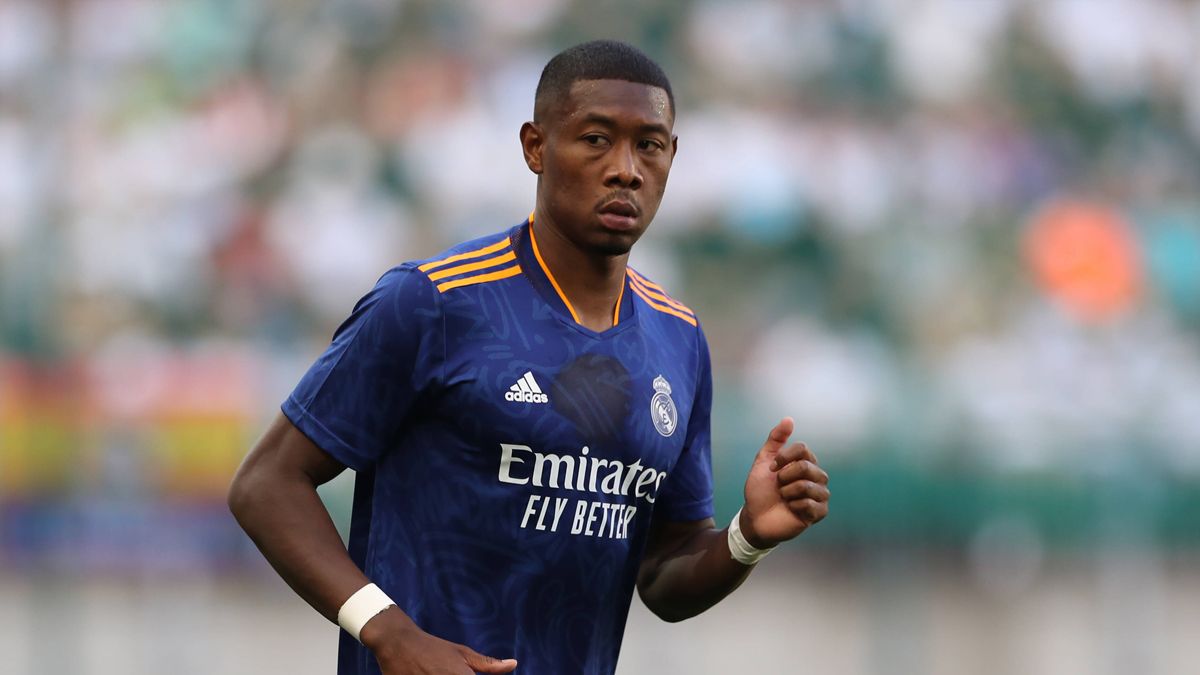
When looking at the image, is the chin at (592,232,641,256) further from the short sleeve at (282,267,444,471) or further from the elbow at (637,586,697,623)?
A: the elbow at (637,586,697,623)

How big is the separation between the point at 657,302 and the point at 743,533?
61 centimetres

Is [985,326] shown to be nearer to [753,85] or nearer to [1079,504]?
[1079,504]

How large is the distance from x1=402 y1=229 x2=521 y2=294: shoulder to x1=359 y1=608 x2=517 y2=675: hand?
70 centimetres

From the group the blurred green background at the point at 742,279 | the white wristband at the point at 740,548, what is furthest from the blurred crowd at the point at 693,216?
the white wristband at the point at 740,548

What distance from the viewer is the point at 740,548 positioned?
13.1ft

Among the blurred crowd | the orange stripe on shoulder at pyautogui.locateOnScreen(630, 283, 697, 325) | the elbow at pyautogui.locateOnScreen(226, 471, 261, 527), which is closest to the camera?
the elbow at pyautogui.locateOnScreen(226, 471, 261, 527)

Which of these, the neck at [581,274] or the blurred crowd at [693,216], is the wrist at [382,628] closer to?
the neck at [581,274]

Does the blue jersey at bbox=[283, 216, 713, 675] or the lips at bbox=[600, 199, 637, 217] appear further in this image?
the lips at bbox=[600, 199, 637, 217]

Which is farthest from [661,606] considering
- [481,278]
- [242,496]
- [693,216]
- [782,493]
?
[693,216]

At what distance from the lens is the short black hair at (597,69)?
12.7 ft

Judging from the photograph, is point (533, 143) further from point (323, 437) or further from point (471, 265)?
point (323, 437)

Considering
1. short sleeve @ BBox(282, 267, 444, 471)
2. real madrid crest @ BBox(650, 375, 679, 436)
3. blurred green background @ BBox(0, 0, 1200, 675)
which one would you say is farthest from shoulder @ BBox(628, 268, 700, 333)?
blurred green background @ BBox(0, 0, 1200, 675)

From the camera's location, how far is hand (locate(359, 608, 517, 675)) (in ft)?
11.4

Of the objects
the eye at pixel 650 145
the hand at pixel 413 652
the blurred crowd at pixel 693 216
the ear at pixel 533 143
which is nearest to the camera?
the hand at pixel 413 652
